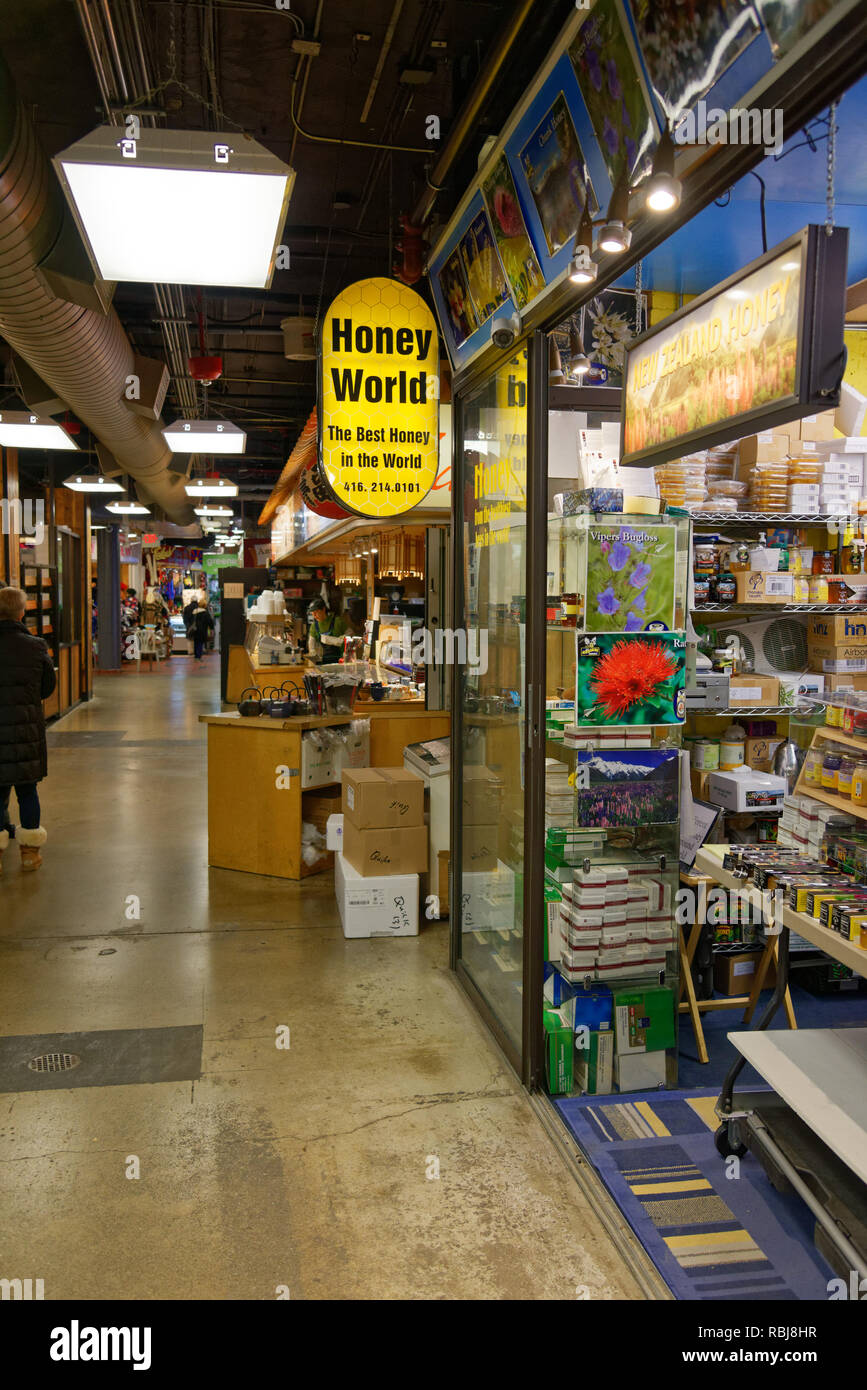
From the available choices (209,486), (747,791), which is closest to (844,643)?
(747,791)

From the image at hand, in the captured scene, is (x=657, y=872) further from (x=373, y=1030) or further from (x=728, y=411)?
(x=728, y=411)

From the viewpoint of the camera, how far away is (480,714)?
4.52m

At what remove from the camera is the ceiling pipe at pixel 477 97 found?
10.2 ft

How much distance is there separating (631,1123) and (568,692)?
60.3 inches

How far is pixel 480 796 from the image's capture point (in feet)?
15.0

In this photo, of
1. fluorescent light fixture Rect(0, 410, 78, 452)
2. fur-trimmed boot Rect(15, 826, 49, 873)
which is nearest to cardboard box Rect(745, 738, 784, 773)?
fur-trimmed boot Rect(15, 826, 49, 873)

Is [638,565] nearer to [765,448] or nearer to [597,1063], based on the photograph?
[765,448]

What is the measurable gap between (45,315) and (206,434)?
10.8 feet

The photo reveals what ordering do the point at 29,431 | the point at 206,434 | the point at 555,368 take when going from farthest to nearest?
the point at 206,434
the point at 29,431
the point at 555,368

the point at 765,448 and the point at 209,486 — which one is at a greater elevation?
the point at 209,486

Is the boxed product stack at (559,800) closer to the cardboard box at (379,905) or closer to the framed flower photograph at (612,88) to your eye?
the cardboard box at (379,905)

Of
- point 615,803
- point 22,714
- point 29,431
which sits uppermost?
point 29,431
